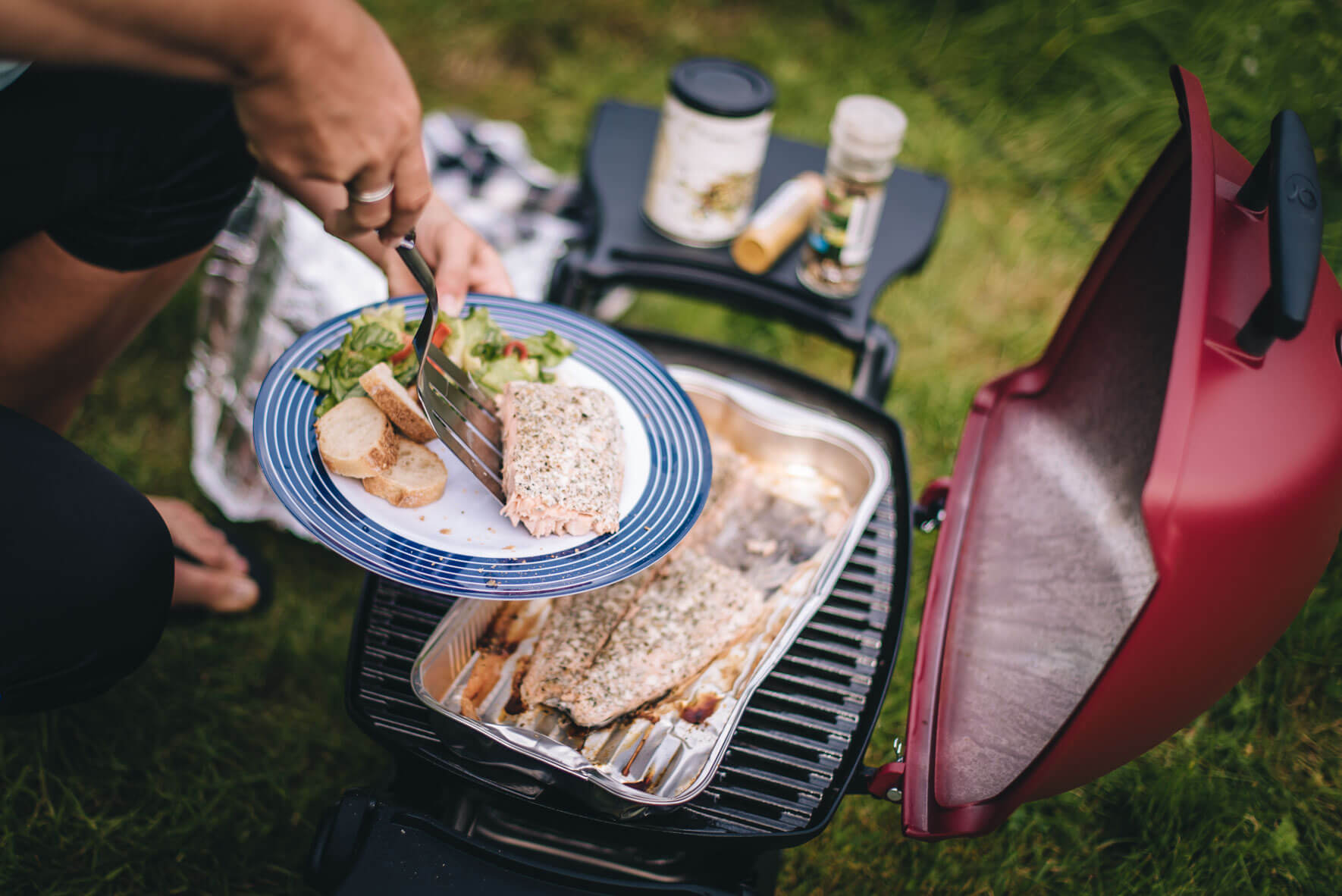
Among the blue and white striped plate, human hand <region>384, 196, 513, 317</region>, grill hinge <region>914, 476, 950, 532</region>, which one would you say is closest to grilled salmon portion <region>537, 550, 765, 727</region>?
the blue and white striped plate

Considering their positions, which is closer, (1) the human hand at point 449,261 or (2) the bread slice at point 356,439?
(2) the bread slice at point 356,439

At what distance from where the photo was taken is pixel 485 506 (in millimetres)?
1640

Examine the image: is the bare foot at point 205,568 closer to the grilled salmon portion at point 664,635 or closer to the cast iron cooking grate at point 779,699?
the cast iron cooking grate at point 779,699

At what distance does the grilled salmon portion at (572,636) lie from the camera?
1645 mm

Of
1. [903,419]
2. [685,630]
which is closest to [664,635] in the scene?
[685,630]

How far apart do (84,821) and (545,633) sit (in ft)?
4.07

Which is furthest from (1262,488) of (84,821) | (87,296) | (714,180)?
(84,821)

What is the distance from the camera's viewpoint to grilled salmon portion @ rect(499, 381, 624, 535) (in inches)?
59.9

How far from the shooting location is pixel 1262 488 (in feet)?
3.98

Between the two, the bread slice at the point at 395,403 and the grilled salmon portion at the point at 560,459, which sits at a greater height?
the grilled salmon portion at the point at 560,459

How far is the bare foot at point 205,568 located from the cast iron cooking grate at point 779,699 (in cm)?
89

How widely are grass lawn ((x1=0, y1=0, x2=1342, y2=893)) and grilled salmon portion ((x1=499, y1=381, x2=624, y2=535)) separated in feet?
3.79

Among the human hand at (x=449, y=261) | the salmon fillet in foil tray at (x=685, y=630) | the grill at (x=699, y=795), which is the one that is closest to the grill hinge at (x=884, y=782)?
the grill at (x=699, y=795)

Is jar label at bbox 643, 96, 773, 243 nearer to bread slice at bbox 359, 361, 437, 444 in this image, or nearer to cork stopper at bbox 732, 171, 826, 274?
cork stopper at bbox 732, 171, 826, 274
